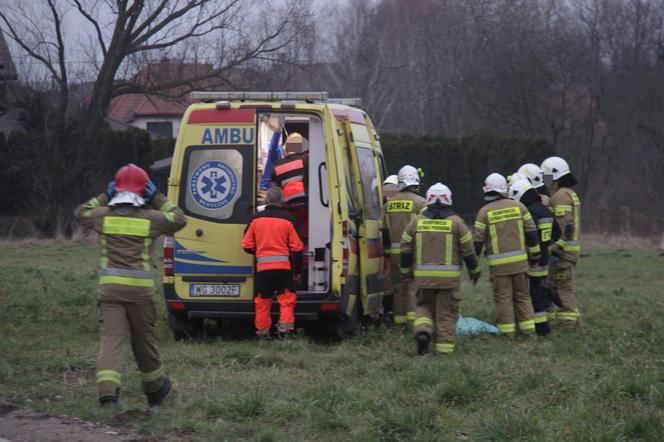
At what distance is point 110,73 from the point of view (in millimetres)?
30125

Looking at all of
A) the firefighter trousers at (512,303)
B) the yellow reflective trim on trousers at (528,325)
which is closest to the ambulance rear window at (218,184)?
the firefighter trousers at (512,303)

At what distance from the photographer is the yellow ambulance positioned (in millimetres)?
10250

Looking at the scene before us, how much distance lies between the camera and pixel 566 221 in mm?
11742

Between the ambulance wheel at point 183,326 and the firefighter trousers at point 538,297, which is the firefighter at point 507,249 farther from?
the ambulance wheel at point 183,326

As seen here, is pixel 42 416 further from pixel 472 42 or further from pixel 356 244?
pixel 472 42

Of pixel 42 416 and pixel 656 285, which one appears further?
pixel 656 285

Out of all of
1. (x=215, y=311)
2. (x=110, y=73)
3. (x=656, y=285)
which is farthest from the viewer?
(x=110, y=73)

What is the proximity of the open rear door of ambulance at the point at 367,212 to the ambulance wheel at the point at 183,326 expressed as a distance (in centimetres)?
184

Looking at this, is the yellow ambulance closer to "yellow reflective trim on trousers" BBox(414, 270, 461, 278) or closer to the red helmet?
"yellow reflective trim on trousers" BBox(414, 270, 461, 278)

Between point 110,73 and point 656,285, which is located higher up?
point 110,73

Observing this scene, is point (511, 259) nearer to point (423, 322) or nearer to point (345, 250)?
point (423, 322)

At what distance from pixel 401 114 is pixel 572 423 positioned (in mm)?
40597

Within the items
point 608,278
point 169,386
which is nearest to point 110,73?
point 608,278

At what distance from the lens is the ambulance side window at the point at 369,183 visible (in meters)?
11.1
